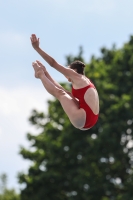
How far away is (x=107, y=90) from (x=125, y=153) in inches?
146

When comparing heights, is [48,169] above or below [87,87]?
above

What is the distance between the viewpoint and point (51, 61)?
12070 millimetres

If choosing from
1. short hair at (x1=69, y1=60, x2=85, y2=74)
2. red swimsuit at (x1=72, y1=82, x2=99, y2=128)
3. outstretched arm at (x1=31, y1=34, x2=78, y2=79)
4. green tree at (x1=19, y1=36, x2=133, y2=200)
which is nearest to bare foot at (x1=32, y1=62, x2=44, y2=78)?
outstretched arm at (x1=31, y1=34, x2=78, y2=79)

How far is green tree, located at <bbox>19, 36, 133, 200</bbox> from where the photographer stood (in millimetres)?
32719

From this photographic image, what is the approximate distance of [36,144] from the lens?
3712cm

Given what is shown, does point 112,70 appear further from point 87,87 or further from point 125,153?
point 87,87

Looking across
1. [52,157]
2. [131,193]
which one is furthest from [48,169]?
[131,193]

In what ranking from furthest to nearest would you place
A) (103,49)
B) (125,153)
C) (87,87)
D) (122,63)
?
(103,49) < (122,63) < (125,153) < (87,87)

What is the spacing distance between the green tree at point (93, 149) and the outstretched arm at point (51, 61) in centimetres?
1985

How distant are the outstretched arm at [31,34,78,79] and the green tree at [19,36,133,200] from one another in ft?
65.1

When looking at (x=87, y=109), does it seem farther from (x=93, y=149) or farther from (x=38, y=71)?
(x=93, y=149)

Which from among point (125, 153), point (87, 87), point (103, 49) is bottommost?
point (87, 87)

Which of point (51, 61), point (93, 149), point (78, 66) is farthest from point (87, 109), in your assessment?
point (93, 149)

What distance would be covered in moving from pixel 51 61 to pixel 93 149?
2095 centimetres
